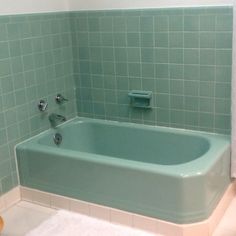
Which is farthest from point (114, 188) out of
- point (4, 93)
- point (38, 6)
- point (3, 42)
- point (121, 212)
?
point (38, 6)

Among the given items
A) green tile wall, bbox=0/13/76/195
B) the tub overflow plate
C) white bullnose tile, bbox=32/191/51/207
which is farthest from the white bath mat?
the tub overflow plate

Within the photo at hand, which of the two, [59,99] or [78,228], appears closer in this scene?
[78,228]

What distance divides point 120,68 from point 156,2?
53 centimetres

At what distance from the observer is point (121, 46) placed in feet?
9.39

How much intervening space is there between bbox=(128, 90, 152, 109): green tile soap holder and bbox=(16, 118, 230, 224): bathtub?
152 millimetres

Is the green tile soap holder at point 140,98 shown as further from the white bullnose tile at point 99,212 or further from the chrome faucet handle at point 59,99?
the white bullnose tile at point 99,212

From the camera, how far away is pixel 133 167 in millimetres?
2258

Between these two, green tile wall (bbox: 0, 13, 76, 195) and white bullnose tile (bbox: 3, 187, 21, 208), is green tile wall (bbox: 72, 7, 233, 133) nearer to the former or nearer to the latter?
green tile wall (bbox: 0, 13, 76, 195)

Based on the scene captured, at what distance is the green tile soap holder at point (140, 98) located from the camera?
285cm

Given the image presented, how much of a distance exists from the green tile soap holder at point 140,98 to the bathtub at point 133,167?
6.0 inches

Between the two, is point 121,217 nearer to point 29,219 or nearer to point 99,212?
point 99,212

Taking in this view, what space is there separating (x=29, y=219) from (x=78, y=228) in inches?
13.8

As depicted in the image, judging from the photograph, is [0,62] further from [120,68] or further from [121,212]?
[121,212]

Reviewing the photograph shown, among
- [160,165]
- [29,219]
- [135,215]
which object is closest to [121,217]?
[135,215]
